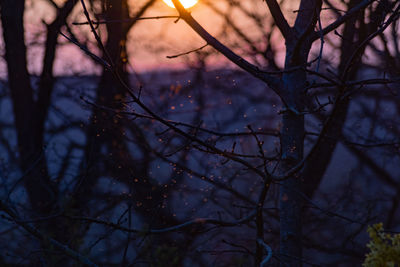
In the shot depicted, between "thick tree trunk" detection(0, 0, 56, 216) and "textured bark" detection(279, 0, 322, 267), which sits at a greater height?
"thick tree trunk" detection(0, 0, 56, 216)

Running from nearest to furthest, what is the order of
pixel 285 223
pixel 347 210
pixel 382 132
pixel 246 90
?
1. pixel 285 223
2. pixel 347 210
3. pixel 382 132
4. pixel 246 90

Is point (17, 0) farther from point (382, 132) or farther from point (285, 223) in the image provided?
point (382, 132)

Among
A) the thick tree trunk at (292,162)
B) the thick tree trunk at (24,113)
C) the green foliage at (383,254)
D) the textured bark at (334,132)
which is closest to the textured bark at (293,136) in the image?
the thick tree trunk at (292,162)

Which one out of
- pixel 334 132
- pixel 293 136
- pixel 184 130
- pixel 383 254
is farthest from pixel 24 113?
pixel 383 254

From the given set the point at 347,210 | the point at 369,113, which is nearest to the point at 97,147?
the point at 347,210

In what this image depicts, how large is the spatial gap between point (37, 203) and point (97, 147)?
1491 mm

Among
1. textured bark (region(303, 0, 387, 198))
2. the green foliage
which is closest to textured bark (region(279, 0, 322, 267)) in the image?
the green foliage

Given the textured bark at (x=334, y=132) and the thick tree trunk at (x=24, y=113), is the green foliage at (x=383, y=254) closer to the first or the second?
the textured bark at (x=334, y=132)

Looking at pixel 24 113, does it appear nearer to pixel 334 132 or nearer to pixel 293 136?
pixel 334 132

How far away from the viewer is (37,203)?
25.1 ft

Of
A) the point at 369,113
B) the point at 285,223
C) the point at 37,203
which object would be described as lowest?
the point at 285,223

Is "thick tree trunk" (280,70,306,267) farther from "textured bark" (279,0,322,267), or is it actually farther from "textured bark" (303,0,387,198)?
"textured bark" (303,0,387,198)

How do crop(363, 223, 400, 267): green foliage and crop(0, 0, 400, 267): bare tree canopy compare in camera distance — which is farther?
crop(0, 0, 400, 267): bare tree canopy

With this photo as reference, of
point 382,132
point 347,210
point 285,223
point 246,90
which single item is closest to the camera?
point 285,223
